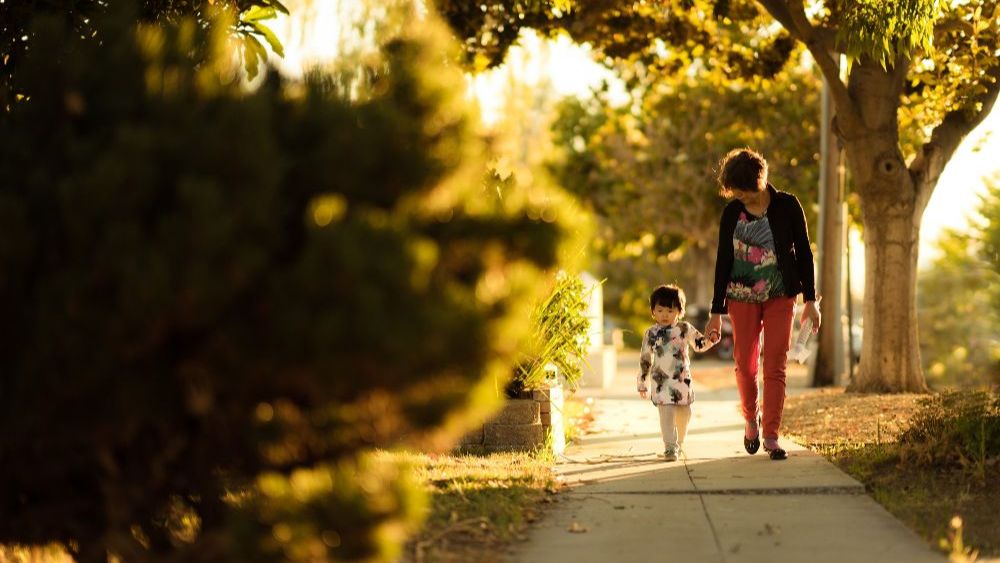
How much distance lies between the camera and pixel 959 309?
4744cm

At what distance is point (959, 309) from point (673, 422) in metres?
41.3

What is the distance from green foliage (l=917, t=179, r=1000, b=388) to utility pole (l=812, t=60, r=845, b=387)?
27.2 m

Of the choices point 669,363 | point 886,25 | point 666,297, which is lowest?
point 669,363

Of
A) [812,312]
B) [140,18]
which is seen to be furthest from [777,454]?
[140,18]

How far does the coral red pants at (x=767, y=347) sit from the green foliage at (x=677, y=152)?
18.7m

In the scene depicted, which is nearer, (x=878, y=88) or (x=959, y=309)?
(x=878, y=88)

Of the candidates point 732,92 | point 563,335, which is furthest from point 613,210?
point 563,335

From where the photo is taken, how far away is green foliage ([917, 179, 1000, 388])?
4475 centimetres

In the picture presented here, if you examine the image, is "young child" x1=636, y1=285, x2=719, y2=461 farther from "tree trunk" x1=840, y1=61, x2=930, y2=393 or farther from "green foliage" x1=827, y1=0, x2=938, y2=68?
"tree trunk" x1=840, y1=61, x2=930, y2=393

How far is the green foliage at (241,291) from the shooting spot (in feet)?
12.6

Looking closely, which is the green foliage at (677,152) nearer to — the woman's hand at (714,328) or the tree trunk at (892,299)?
the tree trunk at (892,299)

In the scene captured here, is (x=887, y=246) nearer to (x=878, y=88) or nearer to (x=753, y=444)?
(x=878, y=88)

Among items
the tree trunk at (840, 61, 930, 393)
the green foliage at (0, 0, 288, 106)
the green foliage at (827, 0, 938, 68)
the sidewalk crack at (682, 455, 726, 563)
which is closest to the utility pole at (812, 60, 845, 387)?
the tree trunk at (840, 61, 930, 393)

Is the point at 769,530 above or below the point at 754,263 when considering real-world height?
below
